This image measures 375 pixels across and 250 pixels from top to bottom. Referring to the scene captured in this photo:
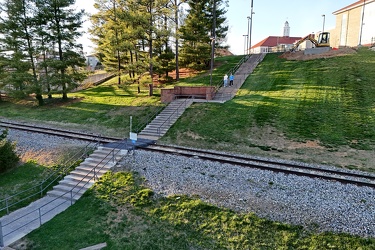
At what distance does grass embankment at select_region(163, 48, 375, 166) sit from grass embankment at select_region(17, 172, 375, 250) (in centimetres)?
714

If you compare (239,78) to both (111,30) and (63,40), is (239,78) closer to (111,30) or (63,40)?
(111,30)

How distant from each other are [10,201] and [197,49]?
90.3ft


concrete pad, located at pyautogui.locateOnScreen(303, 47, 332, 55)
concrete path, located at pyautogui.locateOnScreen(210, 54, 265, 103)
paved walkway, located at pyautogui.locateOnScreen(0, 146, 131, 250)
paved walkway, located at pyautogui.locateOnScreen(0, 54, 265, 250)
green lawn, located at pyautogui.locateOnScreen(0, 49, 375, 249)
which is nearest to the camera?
green lawn, located at pyautogui.locateOnScreen(0, 49, 375, 249)

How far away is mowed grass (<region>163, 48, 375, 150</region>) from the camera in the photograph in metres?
17.1

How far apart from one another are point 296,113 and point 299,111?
48 centimetres

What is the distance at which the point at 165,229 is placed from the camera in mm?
8812

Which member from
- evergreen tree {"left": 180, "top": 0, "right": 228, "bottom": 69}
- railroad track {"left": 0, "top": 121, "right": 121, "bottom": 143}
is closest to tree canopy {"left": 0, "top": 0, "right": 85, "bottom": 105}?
railroad track {"left": 0, "top": 121, "right": 121, "bottom": 143}

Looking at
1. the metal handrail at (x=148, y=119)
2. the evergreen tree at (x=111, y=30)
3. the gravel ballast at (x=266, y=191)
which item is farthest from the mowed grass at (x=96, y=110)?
the gravel ballast at (x=266, y=191)

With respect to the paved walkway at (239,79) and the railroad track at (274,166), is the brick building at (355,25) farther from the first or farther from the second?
the railroad track at (274,166)

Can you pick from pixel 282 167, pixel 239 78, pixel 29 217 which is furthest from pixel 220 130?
pixel 239 78

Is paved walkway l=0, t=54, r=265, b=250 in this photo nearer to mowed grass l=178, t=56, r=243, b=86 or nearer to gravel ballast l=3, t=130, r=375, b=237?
gravel ballast l=3, t=130, r=375, b=237

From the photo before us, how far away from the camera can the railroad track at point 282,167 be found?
1123 centimetres

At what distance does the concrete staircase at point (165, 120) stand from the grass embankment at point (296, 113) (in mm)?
677

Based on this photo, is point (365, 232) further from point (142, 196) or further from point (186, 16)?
point (186, 16)
